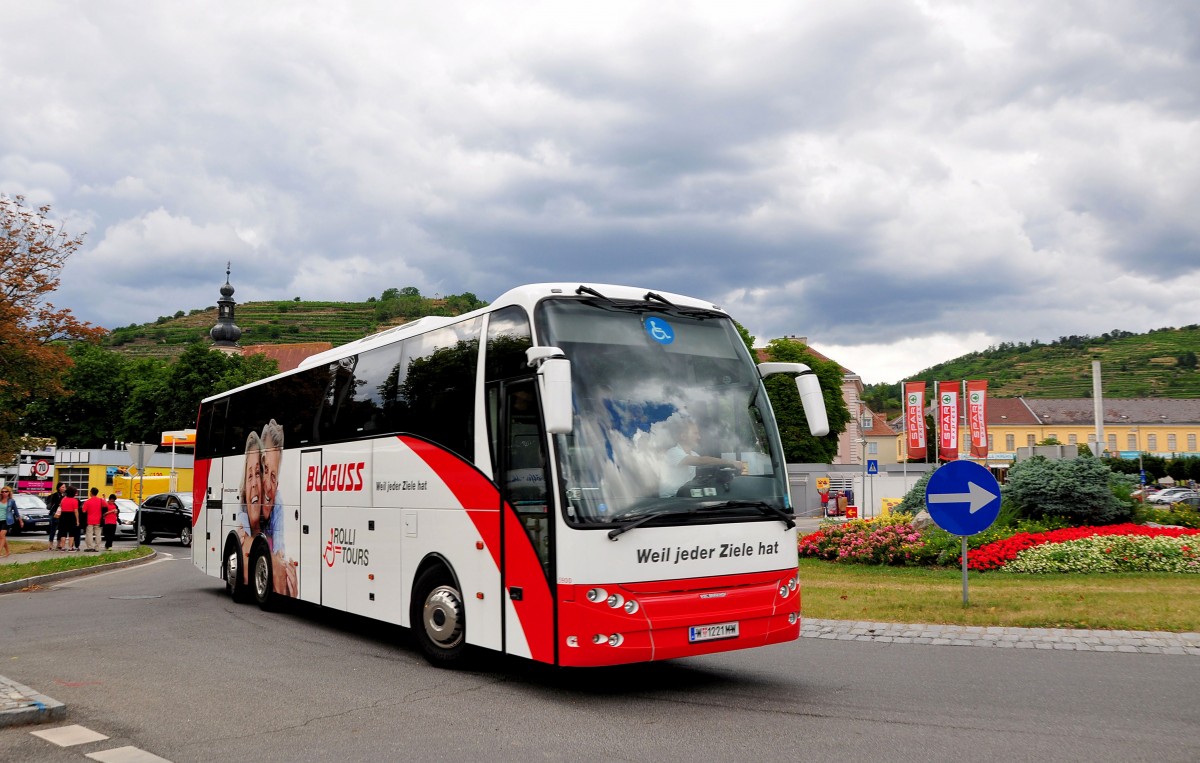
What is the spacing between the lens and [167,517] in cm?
3519

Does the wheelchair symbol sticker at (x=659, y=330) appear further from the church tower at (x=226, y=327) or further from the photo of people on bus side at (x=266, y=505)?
the church tower at (x=226, y=327)

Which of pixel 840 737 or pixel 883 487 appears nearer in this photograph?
pixel 840 737

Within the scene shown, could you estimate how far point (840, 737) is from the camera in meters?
6.72

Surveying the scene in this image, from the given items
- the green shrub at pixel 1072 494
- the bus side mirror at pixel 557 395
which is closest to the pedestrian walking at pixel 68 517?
the green shrub at pixel 1072 494

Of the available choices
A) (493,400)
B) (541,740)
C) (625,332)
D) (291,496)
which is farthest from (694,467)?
(291,496)

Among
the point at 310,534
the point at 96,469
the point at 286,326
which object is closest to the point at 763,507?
the point at 310,534

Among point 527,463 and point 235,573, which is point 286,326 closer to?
point 235,573

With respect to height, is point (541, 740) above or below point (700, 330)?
below

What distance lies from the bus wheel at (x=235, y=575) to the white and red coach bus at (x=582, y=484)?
5364 millimetres

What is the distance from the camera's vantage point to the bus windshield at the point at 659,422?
7.89 metres

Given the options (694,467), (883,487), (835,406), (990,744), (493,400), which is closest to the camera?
(990,744)

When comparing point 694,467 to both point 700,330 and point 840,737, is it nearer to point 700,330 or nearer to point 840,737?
point 700,330

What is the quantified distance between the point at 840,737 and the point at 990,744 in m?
0.90

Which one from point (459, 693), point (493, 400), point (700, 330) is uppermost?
point (700, 330)
